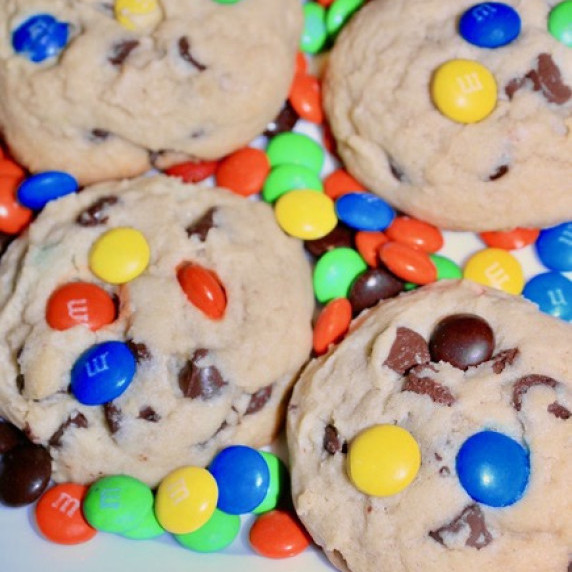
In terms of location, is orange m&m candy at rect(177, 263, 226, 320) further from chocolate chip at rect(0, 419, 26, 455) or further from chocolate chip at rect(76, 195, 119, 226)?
chocolate chip at rect(0, 419, 26, 455)

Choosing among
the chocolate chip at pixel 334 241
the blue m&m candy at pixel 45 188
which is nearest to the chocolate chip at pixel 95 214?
the blue m&m candy at pixel 45 188

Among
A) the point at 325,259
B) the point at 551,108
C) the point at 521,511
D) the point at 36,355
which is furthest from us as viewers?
the point at 325,259

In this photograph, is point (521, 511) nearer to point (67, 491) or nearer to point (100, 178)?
point (67, 491)

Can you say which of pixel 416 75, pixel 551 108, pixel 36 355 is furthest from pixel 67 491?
pixel 551 108

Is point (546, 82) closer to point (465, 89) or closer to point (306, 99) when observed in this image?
point (465, 89)

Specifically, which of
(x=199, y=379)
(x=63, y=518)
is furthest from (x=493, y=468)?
(x=63, y=518)

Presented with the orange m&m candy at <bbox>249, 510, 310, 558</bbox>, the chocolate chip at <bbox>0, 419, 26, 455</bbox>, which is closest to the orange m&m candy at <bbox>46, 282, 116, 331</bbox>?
the chocolate chip at <bbox>0, 419, 26, 455</bbox>

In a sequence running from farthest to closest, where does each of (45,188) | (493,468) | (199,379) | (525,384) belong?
(45,188), (199,379), (525,384), (493,468)
